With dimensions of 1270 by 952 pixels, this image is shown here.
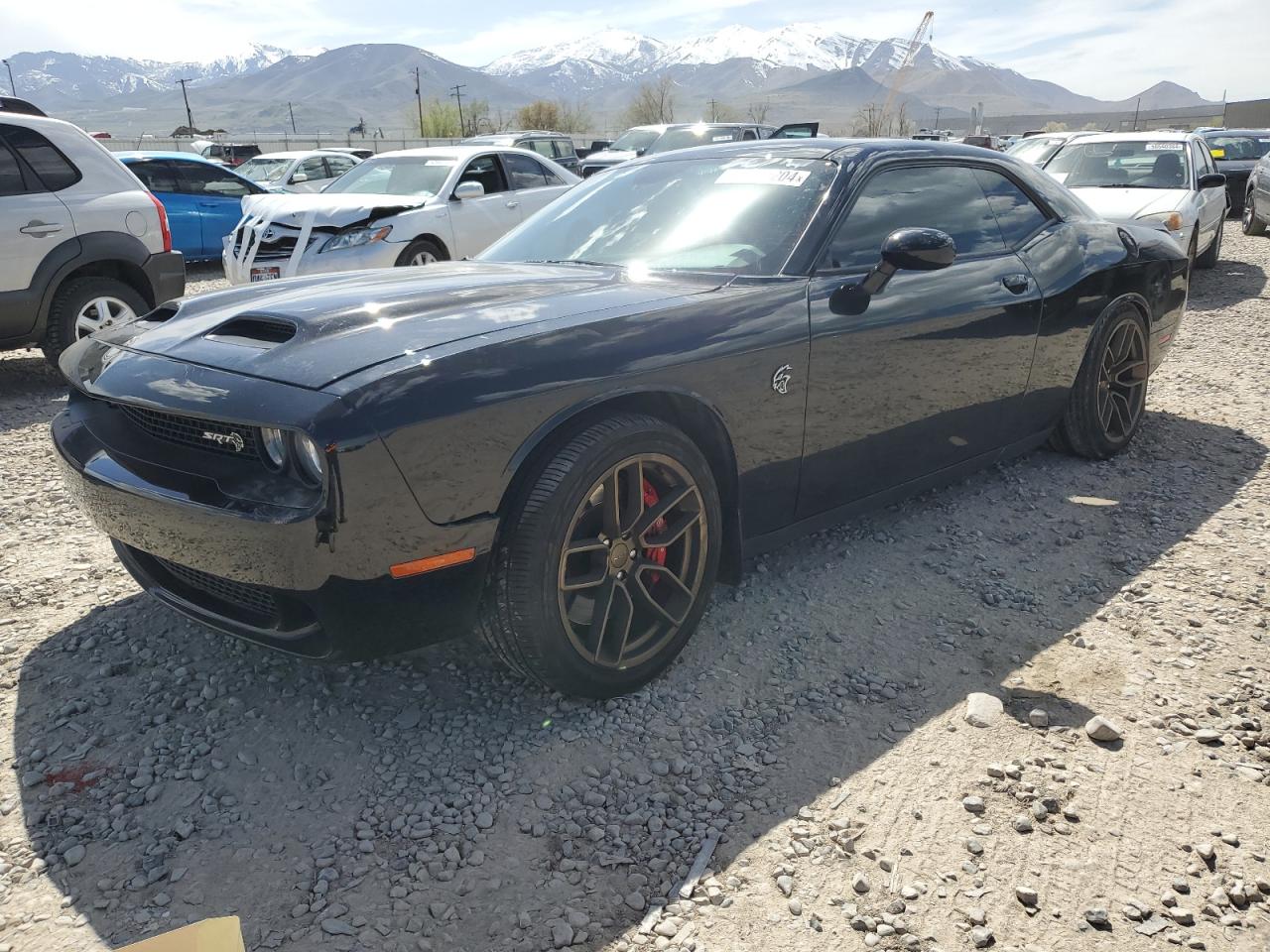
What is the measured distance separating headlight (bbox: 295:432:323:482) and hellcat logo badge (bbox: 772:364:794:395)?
1397 millimetres

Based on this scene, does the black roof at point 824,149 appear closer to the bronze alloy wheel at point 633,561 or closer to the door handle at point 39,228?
the bronze alloy wheel at point 633,561

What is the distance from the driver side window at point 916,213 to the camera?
332 centimetres

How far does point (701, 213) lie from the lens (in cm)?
340

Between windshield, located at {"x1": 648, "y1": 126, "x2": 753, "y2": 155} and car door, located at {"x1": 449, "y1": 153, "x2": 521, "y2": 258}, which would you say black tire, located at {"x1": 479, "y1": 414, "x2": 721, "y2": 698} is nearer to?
car door, located at {"x1": 449, "y1": 153, "x2": 521, "y2": 258}

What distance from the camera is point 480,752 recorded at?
2.61 m

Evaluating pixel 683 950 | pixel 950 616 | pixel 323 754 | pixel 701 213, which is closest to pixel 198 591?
pixel 323 754

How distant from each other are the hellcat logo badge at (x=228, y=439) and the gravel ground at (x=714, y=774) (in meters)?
0.83

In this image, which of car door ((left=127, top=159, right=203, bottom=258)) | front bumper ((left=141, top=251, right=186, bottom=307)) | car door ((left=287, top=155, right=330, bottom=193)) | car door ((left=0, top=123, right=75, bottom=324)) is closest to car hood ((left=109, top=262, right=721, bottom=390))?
car door ((left=0, top=123, right=75, bottom=324))

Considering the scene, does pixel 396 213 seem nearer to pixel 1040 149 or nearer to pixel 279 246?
pixel 279 246

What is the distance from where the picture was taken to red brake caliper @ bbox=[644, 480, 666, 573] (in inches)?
111

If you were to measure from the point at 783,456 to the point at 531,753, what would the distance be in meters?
1.20

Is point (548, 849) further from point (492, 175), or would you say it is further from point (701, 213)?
point (492, 175)

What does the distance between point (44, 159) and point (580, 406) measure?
562 cm

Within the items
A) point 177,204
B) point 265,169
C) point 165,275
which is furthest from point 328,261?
point 265,169
